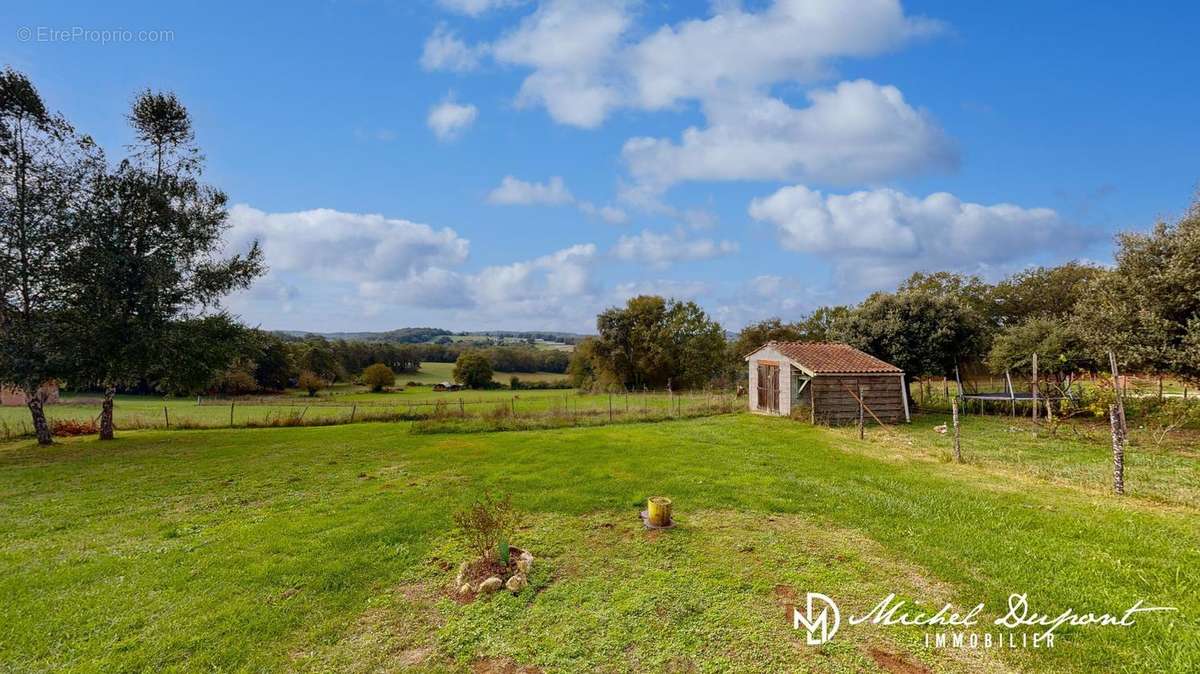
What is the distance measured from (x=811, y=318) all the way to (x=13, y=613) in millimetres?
46640

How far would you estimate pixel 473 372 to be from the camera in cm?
5744

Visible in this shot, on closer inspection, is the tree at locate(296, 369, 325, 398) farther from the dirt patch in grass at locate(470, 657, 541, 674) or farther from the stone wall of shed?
the dirt patch in grass at locate(470, 657, 541, 674)

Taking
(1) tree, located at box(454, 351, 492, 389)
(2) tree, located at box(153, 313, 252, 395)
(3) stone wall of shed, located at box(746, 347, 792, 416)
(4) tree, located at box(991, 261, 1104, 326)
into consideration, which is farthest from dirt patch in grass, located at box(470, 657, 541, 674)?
(1) tree, located at box(454, 351, 492, 389)

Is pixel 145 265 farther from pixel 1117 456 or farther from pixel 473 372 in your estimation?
pixel 473 372

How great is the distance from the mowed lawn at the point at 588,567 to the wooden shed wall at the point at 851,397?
27.4ft

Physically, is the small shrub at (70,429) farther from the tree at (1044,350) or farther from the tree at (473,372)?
the tree at (1044,350)

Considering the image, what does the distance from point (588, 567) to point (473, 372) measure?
53.3m

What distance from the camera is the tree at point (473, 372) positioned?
5716 cm

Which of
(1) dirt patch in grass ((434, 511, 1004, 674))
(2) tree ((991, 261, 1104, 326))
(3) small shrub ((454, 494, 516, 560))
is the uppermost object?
(2) tree ((991, 261, 1104, 326))

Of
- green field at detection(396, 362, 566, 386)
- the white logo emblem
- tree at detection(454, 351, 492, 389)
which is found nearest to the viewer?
the white logo emblem

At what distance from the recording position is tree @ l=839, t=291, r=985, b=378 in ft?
75.7

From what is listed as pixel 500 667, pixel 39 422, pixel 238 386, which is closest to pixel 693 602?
pixel 500 667

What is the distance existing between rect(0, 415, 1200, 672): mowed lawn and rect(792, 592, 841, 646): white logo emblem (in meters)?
0.14

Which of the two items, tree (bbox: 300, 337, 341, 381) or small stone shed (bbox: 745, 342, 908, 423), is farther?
tree (bbox: 300, 337, 341, 381)
